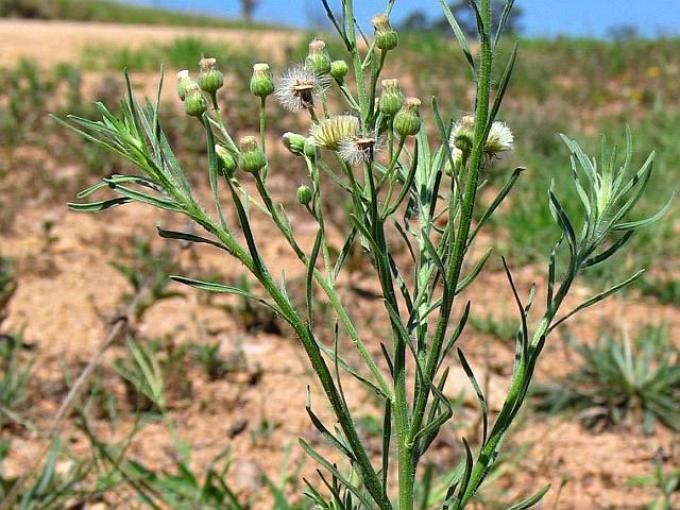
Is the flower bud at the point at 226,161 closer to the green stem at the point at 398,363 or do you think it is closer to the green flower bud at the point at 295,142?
the green flower bud at the point at 295,142

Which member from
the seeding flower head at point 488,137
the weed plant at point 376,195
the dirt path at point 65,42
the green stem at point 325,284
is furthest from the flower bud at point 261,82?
the dirt path at point 65,42

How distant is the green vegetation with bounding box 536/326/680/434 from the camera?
259 centimetres

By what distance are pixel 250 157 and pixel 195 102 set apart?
85 millimetres

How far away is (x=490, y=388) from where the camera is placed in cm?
274

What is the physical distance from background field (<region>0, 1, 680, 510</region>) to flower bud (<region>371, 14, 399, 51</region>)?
12 cm

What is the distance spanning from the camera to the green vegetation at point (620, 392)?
2.59m

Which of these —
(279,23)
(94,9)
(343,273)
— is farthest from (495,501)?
(94,9)

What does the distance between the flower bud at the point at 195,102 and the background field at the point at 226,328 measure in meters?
0.31

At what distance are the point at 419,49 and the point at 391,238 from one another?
482cm

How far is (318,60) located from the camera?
A: 110 centimetres

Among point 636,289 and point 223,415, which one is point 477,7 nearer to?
point 223,415

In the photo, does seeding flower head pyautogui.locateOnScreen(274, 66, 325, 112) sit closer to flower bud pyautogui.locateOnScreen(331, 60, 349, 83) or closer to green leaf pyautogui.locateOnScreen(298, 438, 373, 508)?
flower bud pyautogui.locateOnScreen(331, 60, 349, 83)

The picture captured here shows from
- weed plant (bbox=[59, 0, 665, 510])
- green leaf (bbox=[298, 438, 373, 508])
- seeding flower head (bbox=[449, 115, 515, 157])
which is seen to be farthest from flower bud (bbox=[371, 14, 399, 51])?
green leaf (bbox=[298, 438, 373, 508])

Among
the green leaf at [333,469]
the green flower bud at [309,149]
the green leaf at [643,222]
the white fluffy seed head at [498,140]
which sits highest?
the white fluffy seed head at [498,140]
